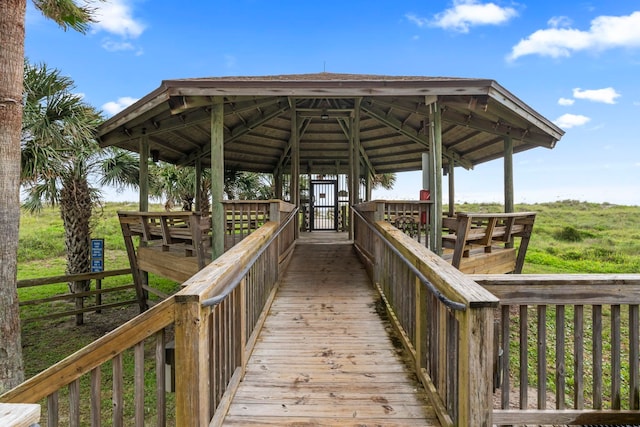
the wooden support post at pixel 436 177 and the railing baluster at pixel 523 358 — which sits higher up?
the wooden support post at pixel 436 177

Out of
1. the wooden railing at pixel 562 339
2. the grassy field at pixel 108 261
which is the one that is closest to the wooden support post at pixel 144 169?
the grassy field at pixel 108 261

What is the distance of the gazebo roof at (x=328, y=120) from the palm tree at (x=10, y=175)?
170 cm

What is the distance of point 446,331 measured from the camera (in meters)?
2.19

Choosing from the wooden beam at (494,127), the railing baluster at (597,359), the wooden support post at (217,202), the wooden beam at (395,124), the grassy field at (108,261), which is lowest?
the grassy field at (108,261)

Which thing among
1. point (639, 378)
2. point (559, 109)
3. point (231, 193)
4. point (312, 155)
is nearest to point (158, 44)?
point (231, 193)

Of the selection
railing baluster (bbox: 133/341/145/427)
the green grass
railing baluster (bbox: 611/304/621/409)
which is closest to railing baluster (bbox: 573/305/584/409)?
railing baluster (bbox: 611/304/621/409)

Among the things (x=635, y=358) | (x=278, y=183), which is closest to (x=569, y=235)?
(x=278, y=183)

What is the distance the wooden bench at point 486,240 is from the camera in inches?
214

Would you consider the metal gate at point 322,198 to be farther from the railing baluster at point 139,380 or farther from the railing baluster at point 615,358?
the railing baluster at point 139,380

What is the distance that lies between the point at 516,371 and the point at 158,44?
24890mm

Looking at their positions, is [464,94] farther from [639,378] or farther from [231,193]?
Answer: [231,193]

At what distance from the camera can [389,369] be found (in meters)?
2.95

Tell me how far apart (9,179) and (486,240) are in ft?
24.2

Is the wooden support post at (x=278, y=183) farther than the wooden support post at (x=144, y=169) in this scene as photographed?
Yes
